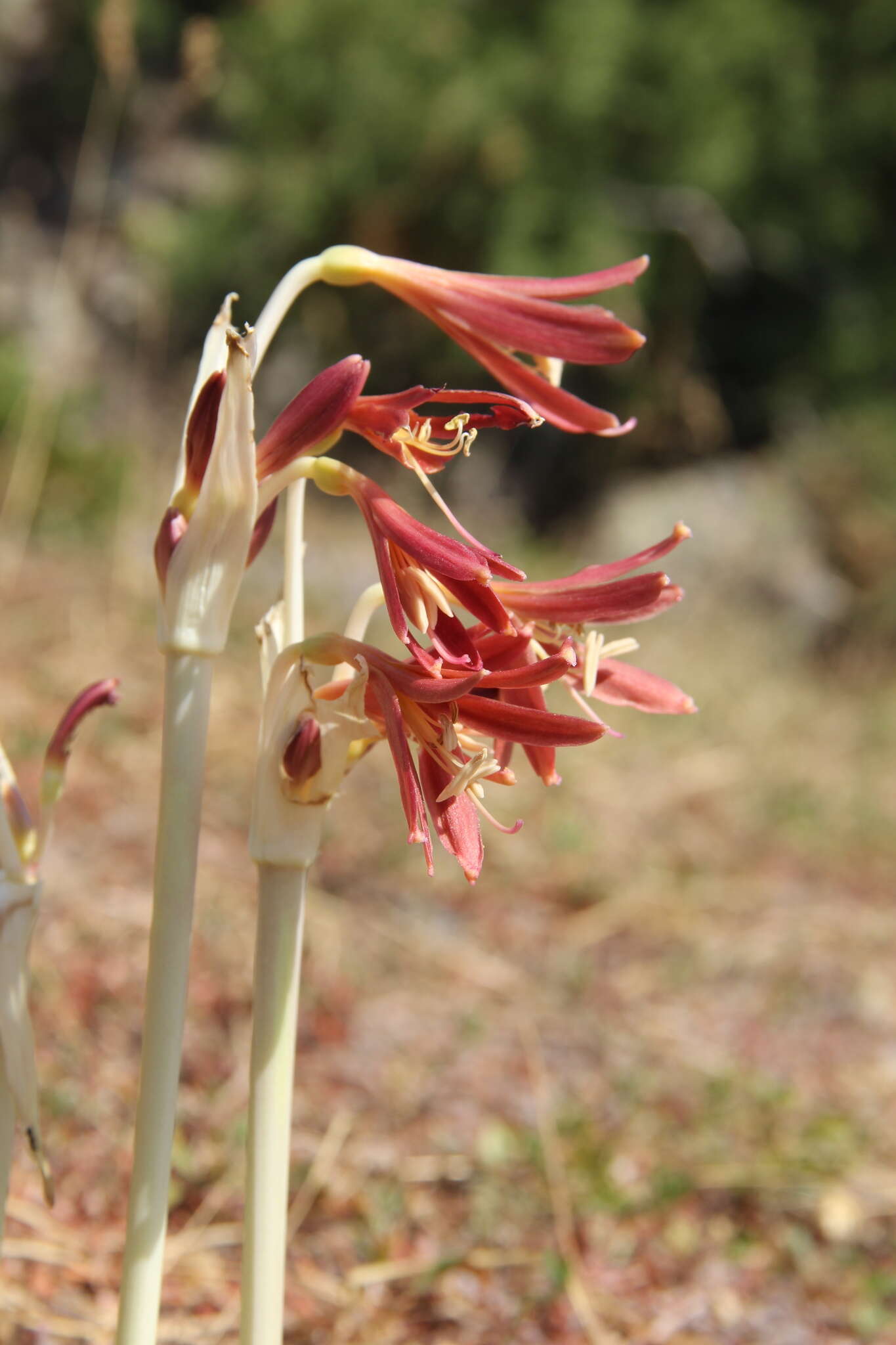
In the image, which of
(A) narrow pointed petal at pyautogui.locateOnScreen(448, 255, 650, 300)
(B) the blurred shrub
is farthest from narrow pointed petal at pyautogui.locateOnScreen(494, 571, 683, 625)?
(B) the blurred shrub

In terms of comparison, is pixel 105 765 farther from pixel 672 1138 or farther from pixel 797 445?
pixel 797 445

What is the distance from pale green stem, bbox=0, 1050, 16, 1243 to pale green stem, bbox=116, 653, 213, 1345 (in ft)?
0.38

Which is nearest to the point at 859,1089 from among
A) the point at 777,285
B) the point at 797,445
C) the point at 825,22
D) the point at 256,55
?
the point at 797,445

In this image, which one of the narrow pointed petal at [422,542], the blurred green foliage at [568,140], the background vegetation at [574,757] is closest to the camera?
the narrow pointed petal at [422,542]

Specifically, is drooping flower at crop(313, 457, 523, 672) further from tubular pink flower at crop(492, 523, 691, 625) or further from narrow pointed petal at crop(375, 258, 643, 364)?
narrow pointed petal at crop(375, 258, 643, 364)

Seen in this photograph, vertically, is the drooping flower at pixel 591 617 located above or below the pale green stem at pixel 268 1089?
above

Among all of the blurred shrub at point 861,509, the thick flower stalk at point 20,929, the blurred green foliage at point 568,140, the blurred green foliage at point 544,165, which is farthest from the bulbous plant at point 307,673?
the blurred green foliage at point 568,140

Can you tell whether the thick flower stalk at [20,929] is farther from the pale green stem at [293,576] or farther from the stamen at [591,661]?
the stamen at [591,661]

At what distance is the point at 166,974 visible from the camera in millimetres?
721

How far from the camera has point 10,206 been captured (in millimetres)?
7172

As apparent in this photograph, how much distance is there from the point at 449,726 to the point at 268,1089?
0.28 meters

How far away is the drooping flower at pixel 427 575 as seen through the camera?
0.67m

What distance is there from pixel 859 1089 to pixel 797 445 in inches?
211

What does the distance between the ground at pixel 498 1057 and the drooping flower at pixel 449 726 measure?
0.85 metres
